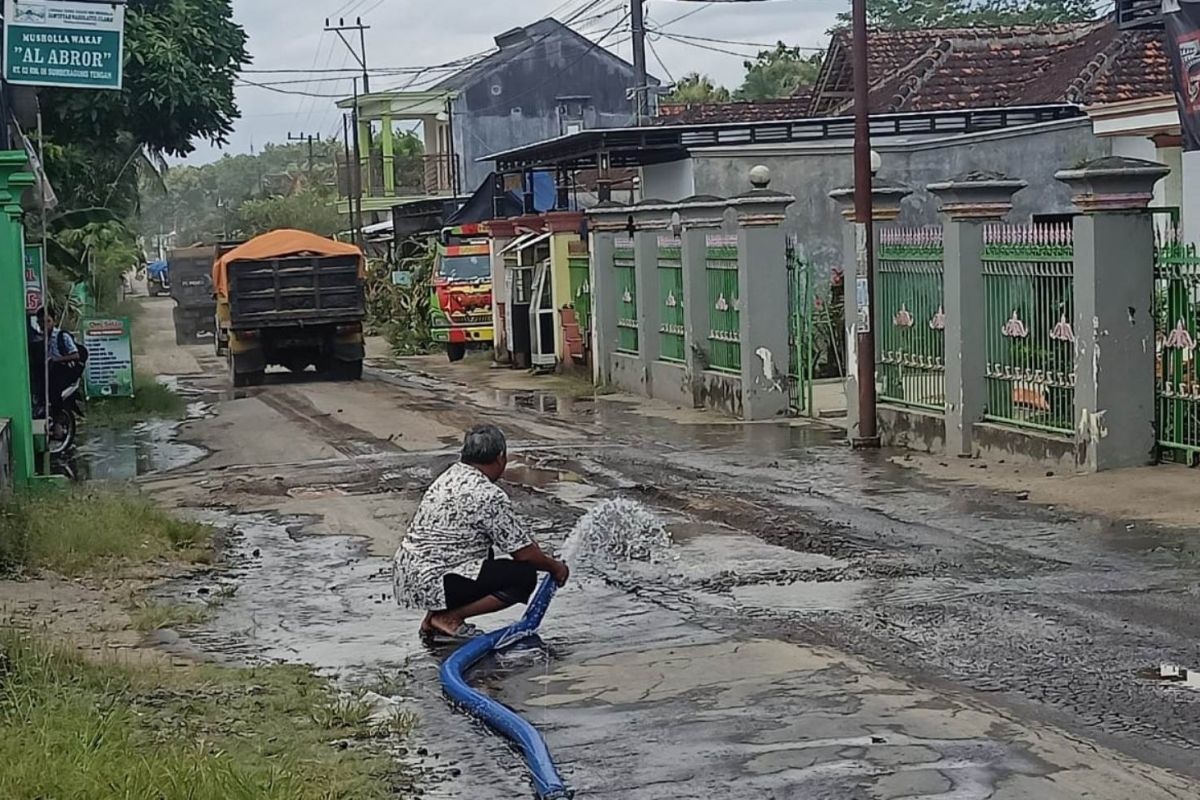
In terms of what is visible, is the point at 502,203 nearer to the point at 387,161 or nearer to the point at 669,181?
the point at 669,181

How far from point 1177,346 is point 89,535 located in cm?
829

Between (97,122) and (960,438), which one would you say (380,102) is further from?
(960,438)

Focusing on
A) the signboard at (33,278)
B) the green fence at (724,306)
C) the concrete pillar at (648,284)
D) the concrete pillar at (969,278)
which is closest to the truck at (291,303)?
the concrete pillar at (648,284)

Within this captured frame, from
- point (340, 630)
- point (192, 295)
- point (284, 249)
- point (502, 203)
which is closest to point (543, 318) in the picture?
point (284, 249)

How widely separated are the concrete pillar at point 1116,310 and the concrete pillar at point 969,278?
1650mm

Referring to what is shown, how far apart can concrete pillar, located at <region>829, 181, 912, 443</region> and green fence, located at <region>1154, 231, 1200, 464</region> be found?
371 centimetres

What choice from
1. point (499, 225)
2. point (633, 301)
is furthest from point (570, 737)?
point (499, 225)

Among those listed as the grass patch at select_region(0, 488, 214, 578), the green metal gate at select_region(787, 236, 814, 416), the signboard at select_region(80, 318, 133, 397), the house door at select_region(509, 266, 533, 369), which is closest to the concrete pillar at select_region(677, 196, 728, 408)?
the green metal gate at select_region(787, 236, 814, 416)

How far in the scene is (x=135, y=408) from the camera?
24.8 m

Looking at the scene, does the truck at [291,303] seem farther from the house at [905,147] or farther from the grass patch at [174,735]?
the grass patch at [174,735]

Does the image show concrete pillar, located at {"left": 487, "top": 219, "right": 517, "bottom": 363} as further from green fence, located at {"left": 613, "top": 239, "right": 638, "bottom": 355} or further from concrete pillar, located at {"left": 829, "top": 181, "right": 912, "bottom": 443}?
concrete pillar, located at {"left": 829, "top": 181, "right": 912, "bottom": 443}

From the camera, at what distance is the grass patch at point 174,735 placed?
5.59 metres

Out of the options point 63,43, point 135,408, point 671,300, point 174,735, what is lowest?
point 174,735

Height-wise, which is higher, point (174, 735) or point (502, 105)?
point (502, 105)
